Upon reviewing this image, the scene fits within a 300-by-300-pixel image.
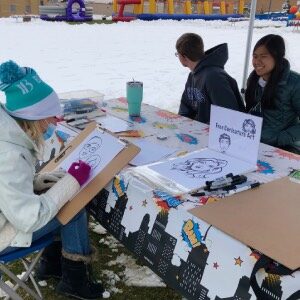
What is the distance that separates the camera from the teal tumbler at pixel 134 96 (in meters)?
2.30

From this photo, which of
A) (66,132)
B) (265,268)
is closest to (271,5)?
(66,132)

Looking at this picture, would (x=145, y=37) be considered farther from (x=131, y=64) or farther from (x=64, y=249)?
(x=64, y=249)

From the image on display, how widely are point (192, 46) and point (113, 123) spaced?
0.87m

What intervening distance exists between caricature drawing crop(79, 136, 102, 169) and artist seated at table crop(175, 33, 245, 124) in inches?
42.3

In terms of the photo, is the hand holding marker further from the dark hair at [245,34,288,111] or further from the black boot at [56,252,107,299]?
the dark hair at [245,34,288,111]

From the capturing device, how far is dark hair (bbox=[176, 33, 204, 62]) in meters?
2.68

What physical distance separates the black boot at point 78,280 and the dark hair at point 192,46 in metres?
1.58

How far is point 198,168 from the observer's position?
1.57 metres

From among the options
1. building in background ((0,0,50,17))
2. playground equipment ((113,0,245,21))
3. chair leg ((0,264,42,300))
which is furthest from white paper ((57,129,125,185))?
building in background ((0,0,50,17))

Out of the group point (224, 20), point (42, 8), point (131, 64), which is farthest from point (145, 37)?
point (224, 20)

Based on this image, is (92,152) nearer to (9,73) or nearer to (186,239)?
(9,73)

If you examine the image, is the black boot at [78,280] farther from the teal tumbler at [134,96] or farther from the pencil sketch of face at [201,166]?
the teal tumbler at [134,96]

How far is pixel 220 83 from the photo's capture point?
8.23 ft

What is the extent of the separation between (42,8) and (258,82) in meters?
19.3
